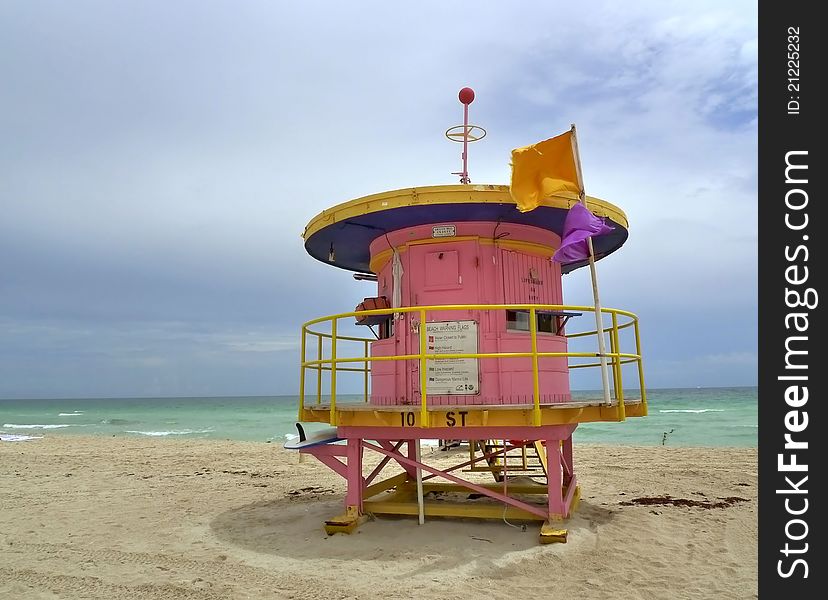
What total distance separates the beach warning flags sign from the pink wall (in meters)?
1.14

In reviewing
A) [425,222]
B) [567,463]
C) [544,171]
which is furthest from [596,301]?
[567,463]

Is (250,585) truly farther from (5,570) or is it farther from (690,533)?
(690,533)

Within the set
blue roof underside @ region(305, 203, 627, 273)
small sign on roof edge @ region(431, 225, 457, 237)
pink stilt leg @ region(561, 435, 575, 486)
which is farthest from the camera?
pink stilt leg @ region(561, 435, 575, 486)

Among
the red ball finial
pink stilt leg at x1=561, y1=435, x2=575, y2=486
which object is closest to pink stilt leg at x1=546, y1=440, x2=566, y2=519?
pink stilt leg at x1=561, y1=435, x2=575, y2=486

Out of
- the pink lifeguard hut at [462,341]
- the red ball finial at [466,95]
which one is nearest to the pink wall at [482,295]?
the pink lifeguard hut at [462,341]

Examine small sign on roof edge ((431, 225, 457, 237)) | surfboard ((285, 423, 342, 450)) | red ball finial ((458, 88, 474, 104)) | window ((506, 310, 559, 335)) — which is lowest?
surfboard ((285, 423, 342, 450))

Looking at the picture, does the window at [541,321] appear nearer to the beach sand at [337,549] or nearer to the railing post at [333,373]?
the railing post at [333,373]

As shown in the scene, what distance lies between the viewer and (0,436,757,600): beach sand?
6227 mm

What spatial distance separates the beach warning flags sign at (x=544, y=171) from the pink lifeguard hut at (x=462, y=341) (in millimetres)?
182

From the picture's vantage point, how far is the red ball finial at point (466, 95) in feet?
30.9

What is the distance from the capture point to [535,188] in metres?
7.70

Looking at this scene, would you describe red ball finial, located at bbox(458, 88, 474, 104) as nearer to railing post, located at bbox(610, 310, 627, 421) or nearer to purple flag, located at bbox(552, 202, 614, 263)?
purple flag, located at bbox(552, 202, 614, 263)
